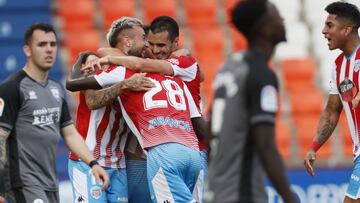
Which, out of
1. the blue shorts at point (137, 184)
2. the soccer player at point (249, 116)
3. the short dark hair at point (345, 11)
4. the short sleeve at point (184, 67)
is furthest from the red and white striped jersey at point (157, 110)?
the soccer player at point (249, 116)

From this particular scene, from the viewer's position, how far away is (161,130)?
897cm

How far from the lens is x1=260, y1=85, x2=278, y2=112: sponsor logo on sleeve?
6.55 metres

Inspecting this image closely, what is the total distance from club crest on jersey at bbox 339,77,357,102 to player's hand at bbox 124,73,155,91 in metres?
1.97

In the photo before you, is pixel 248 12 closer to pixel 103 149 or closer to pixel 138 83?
pixel 138 83

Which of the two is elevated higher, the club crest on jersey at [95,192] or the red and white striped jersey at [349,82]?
the red and white striped jersey at [349,82]

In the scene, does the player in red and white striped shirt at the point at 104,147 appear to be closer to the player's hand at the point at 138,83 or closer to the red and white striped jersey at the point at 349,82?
the player's hand at the point at 138,83

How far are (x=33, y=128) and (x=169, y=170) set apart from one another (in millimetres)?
1376

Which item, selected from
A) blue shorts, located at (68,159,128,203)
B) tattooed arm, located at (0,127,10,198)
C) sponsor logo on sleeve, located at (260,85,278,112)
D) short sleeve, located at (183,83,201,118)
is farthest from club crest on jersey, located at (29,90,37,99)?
sponsor logo on sleeve, located at (260,85,278,112)

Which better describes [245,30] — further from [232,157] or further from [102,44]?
[102,44]

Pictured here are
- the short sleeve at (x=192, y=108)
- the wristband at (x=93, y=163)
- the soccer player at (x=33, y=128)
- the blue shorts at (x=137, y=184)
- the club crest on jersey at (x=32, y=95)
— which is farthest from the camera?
the blue shorts at (x=137, y=184)

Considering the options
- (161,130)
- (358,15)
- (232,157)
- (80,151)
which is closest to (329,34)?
(358,15)

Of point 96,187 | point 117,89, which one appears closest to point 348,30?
point 117,89

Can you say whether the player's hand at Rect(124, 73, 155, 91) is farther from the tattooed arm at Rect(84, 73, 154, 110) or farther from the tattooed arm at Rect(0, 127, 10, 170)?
the tattooed arm at Rect(0, 127, 10, 170)

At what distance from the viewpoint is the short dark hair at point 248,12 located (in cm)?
668
